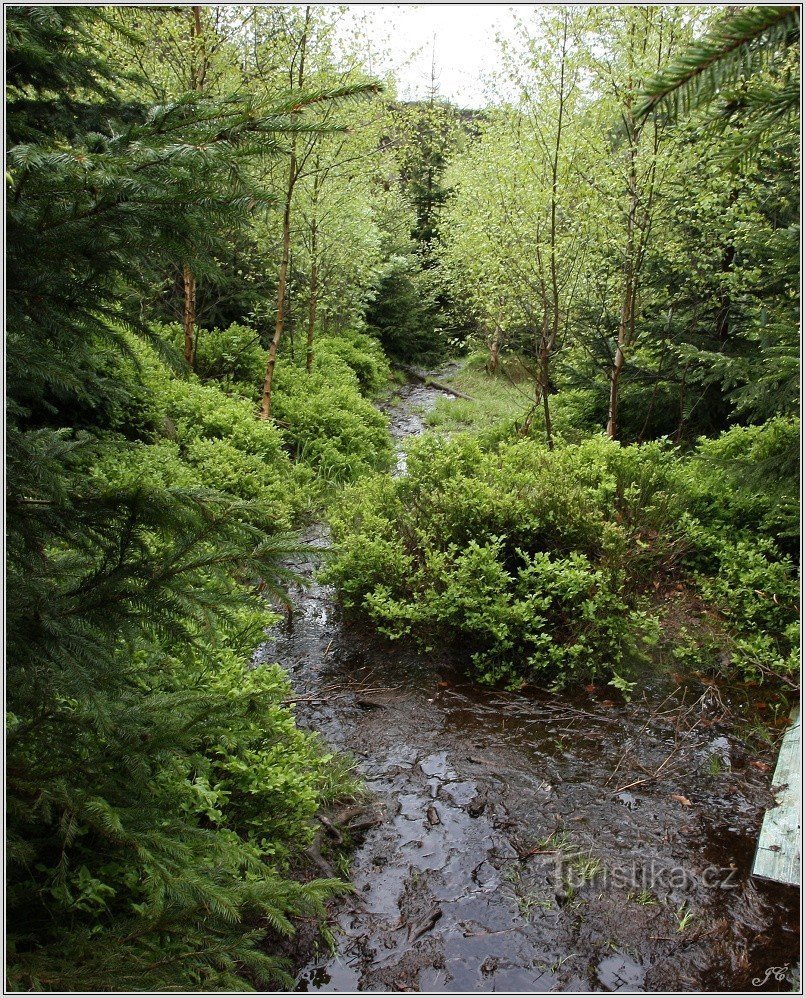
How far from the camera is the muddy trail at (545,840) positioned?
2.98 m

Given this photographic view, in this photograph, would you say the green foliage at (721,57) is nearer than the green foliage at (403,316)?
Yes

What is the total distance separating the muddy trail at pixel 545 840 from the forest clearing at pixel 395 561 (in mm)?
20

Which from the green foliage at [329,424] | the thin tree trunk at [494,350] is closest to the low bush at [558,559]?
the green foliage at [329,424]

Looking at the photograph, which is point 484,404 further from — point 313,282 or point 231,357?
point 231,357

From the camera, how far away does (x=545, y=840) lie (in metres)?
3.66

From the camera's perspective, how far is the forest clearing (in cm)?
194

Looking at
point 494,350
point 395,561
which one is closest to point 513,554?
point 395,561

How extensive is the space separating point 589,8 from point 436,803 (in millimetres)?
9170

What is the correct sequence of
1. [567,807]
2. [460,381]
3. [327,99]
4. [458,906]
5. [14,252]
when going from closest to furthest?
1. [14,252]
2. [327,99]
3. [458,906]
4. [567,807]
5. [460,381]

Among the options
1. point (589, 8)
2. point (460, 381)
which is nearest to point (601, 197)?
point (589, 8)

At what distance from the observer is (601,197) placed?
8.68 m

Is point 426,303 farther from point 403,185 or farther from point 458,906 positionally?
point 458,906

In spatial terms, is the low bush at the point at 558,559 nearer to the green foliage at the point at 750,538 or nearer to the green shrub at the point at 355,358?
the green foliage at the point at 750,538

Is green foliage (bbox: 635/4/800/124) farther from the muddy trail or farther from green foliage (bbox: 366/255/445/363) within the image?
green foliage (bbox: 366/255/445/363)
